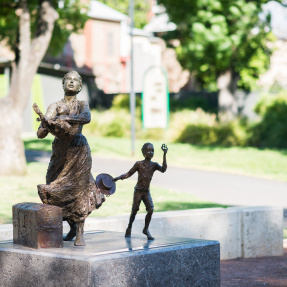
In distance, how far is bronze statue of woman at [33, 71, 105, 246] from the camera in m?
6.28

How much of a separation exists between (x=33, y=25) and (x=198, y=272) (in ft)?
53.7

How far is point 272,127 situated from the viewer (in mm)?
27938

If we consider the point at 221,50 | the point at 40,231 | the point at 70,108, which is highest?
the point at 221,50

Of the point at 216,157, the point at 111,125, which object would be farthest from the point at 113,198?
the point at 111,125

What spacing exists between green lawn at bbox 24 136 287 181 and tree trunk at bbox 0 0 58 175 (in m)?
6.14

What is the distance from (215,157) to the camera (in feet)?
76.3

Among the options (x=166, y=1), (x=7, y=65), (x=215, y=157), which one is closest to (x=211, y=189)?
(x=215, y=157)

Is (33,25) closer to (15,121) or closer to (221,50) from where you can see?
(15,121)

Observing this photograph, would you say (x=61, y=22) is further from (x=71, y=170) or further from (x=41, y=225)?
(x=41, y=225)

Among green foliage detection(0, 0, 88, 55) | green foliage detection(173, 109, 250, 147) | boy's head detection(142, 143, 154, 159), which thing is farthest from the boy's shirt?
green foliage detection(173, 109, 250, 147)

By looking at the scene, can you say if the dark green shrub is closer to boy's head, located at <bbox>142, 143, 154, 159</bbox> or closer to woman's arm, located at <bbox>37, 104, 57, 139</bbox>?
boy's head, located at <bbox>142, 143, 154, 159</bbox>

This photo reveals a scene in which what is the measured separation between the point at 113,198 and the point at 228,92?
20.6 metres

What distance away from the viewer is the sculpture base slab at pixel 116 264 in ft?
18.6

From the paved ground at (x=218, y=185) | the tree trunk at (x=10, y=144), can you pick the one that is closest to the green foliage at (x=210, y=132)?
the paved ground at (x=218, y=185)
